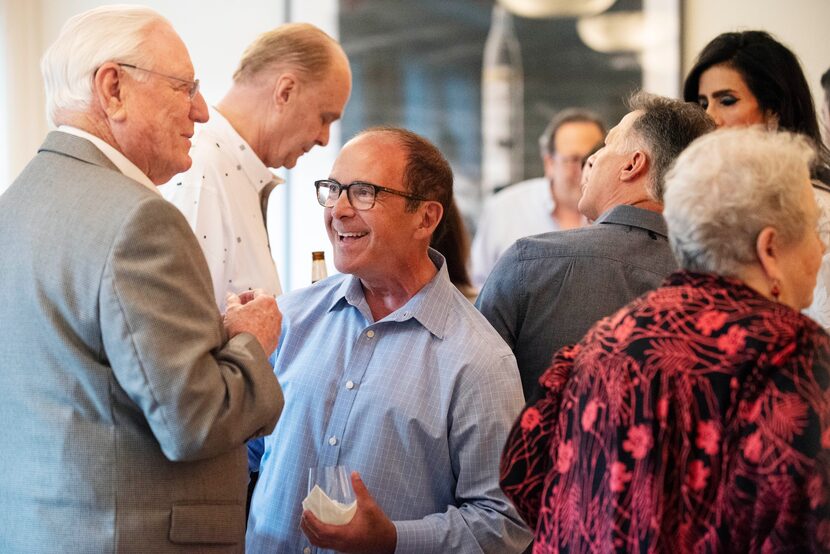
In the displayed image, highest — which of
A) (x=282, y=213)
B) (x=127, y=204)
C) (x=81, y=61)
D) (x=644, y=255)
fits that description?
(x=81, y=61)

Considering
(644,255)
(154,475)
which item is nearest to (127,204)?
(154,475)

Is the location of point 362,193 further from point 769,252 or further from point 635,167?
point 769,252

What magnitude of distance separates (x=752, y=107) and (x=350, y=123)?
231 cm

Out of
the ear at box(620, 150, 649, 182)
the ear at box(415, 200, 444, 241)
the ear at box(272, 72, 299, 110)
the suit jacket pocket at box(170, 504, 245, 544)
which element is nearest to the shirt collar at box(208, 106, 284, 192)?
the ear at box(272, 72, 299, 110)

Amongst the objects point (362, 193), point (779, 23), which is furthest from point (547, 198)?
point (362, 193)

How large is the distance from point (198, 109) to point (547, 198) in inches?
116

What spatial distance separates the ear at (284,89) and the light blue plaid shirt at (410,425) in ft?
3.36

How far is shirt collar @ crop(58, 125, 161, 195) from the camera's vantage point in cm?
176

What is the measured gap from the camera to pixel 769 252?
1.45 metres

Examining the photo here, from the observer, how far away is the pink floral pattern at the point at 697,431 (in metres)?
1.32

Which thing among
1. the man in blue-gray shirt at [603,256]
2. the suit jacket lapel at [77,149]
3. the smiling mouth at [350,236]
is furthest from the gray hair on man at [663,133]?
the suit jacket lapel at [77,149]

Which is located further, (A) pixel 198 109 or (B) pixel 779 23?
(B) pixel 779 23

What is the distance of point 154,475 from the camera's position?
167cm

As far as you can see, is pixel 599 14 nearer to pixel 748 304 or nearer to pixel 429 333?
pixel 429 333
